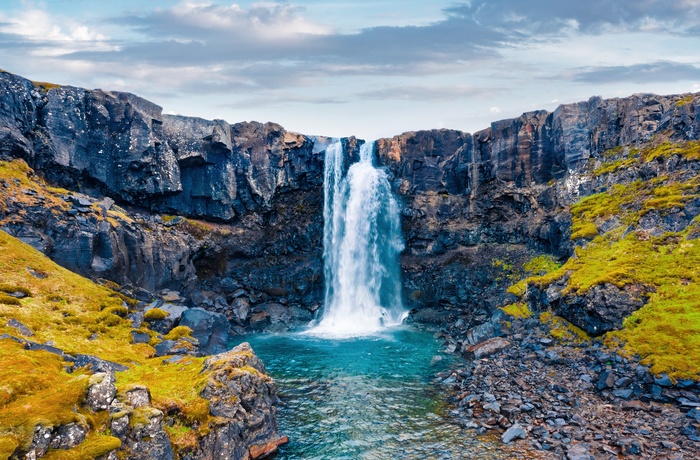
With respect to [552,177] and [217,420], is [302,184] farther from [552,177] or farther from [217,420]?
[217,420]

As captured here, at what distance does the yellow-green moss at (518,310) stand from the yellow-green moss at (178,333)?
101 feet

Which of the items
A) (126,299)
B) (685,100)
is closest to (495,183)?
(685,100)

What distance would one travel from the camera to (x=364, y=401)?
34062 mm

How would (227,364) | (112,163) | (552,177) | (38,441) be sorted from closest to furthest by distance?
(38,441) → (227,364) → (112,163) → (552,177)

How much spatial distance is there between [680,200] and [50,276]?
191 feet

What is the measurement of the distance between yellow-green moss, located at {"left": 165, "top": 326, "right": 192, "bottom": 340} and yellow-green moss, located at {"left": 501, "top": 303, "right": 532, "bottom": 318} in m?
30.9

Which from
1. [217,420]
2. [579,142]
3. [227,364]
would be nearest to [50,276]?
[227,364]

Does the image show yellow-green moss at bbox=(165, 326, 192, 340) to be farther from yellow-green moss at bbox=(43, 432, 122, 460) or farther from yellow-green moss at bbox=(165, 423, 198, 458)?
yellow-green moss at bbox=(43, 432, 122, 460)

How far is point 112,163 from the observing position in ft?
197

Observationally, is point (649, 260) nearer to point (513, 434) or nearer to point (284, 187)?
point (513, 434)

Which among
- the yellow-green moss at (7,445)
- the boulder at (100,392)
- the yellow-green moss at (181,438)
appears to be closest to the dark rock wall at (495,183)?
the yellow-green moss at (181,438)

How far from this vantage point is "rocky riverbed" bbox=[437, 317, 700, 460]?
24688mm

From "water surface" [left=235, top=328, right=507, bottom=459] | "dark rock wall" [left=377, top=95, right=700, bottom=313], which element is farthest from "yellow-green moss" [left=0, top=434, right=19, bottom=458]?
"dark rock wall" [left=377, top=95, right=700, bottom=313]

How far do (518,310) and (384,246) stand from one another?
87.3 ft
